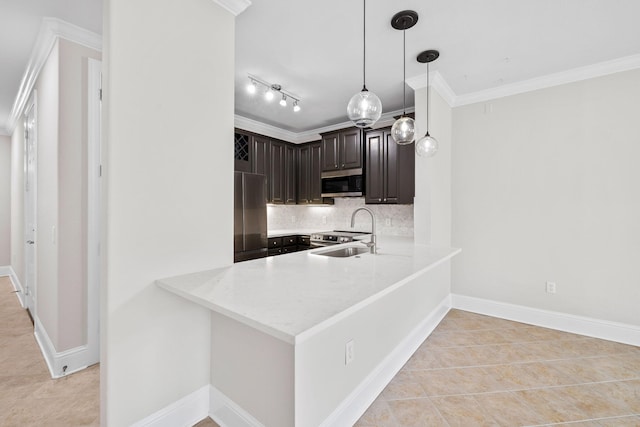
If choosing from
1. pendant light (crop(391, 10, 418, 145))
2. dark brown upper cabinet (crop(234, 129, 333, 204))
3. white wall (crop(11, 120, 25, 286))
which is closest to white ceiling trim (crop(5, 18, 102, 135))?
white wall (crop(11, 120, 25, 286))

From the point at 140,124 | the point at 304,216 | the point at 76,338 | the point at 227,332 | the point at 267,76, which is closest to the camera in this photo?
the point at 140,124

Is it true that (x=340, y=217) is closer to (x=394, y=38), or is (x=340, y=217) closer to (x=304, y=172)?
(x=304, y=172)

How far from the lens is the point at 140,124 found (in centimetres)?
147

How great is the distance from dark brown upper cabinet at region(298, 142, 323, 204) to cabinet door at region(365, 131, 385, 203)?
2.89ft

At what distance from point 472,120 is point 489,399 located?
9.80 ft

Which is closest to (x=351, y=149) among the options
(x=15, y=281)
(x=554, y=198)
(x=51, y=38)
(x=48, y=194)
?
(x=554, y=198)

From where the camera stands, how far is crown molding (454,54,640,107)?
2.71 metres

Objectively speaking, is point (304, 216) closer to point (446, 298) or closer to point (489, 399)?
point (446, 298)

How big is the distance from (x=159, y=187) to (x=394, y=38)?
212 centimetres

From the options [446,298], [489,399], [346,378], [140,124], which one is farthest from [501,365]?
[140,124]

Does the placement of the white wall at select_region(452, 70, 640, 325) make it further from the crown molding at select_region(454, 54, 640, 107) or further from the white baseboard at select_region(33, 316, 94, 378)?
the white baseboard at select_region(33, 316, 94, 378)

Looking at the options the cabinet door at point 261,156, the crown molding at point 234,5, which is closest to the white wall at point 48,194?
the crown molding at point 234,5

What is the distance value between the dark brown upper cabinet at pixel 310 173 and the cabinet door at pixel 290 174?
3.4 inches

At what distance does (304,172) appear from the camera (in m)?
4.82
